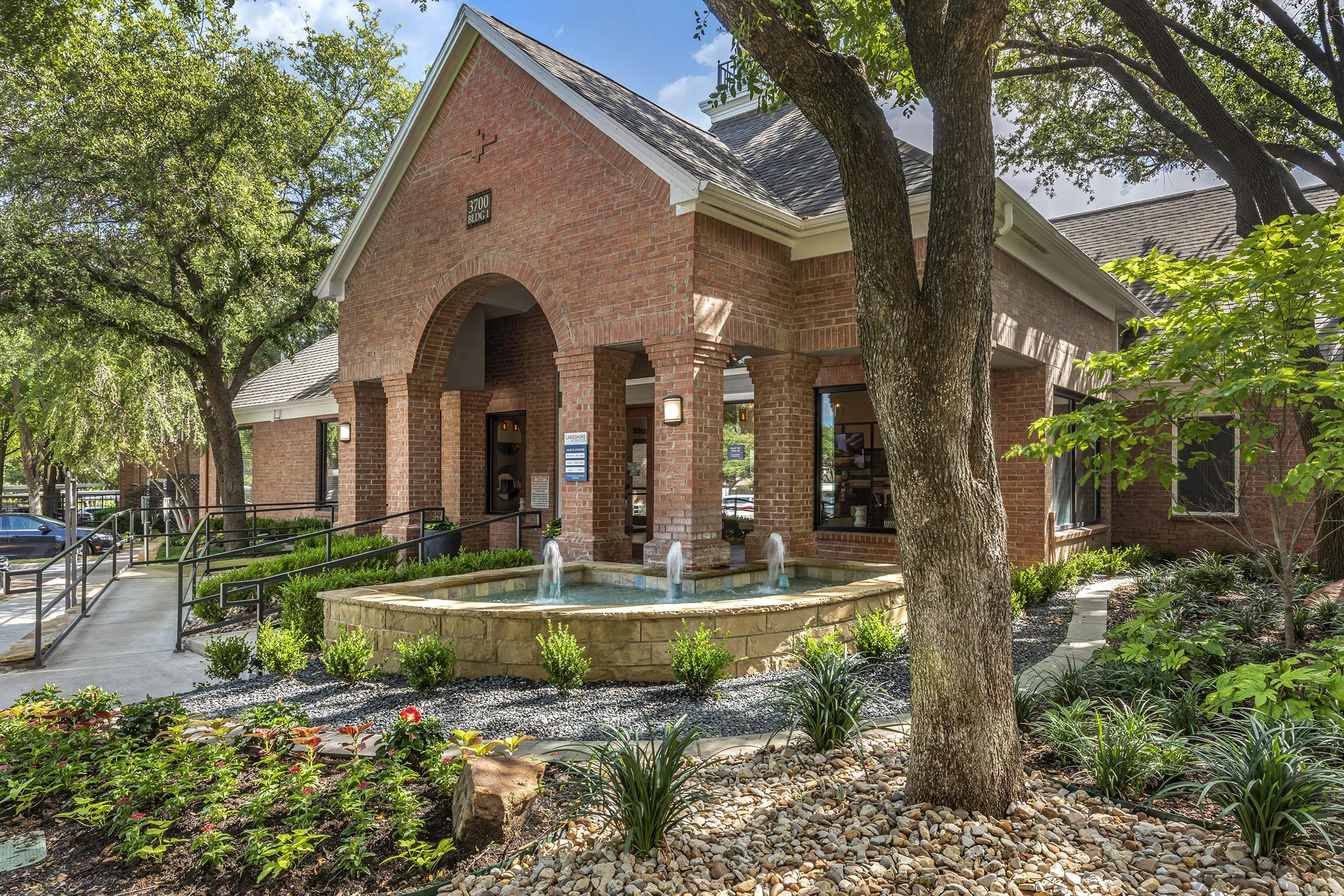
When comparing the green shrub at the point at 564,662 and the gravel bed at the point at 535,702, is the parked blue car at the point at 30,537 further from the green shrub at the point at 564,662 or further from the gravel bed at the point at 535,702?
the green shrub at the point at 564,662

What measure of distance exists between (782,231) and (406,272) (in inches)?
228

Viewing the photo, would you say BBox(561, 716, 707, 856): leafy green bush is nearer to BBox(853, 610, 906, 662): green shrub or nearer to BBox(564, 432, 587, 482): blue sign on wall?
BBox(853, 610, 906, 662): green shrub

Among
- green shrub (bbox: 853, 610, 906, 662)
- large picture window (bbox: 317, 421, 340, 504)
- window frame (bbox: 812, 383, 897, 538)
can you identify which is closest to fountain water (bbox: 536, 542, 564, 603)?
green shrub (bbox: 853, 610, 906, 662)

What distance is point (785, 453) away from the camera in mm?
9578

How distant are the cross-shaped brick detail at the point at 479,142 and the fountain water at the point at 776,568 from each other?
6399mm

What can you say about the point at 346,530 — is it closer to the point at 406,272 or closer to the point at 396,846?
the point at 406,272

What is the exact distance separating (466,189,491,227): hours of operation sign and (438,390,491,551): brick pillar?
12.8ft

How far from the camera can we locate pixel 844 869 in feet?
9.80

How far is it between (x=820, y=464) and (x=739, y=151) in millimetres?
5363

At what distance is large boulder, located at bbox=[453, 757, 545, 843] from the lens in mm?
3277

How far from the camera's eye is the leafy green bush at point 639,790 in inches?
122

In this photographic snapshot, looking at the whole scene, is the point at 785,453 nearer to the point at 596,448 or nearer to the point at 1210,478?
the point at 596,448

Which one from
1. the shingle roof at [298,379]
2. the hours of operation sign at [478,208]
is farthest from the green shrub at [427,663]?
the shingle roof at [298,379]

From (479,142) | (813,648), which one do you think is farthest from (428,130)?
(813,648)
